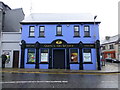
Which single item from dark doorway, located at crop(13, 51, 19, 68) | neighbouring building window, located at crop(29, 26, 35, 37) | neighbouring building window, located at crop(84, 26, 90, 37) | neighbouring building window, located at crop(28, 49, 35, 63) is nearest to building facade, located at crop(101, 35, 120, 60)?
neighbouring building window, located at crop(84, 26, 90, 37)

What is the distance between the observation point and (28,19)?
1839cm

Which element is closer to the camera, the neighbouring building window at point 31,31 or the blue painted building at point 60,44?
the blue painted building at point 60,44

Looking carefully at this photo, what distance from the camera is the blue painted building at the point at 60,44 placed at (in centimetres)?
1669

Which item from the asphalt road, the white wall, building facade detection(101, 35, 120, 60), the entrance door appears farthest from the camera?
building facade detection(101, 35, 120, 60)

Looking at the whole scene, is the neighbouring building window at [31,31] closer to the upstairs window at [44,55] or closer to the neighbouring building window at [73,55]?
the upstairs window at [44,55]

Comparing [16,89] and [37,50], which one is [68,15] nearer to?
[37,50]

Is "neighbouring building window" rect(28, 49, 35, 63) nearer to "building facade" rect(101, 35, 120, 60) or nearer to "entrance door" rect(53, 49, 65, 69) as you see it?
"entrance door" rect(53, 49, 65, 69)

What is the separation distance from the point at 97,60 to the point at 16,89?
1241 centimetres

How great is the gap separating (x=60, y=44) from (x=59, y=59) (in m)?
2.13

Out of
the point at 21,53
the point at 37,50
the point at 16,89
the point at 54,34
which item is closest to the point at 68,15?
the point at 54,34

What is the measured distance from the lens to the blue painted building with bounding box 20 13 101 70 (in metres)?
16.7

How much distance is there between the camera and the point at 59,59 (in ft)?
55.8

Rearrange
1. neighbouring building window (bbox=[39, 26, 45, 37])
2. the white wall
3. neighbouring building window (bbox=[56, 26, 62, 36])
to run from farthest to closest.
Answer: the white wall < neighbouring building window (bbox=[39, 26, 45, 37]) < neighbouring building window (bbox=[56, 26, 62, 36])

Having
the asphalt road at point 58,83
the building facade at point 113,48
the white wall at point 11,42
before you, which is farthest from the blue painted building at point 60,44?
the building facade at point 113,48
